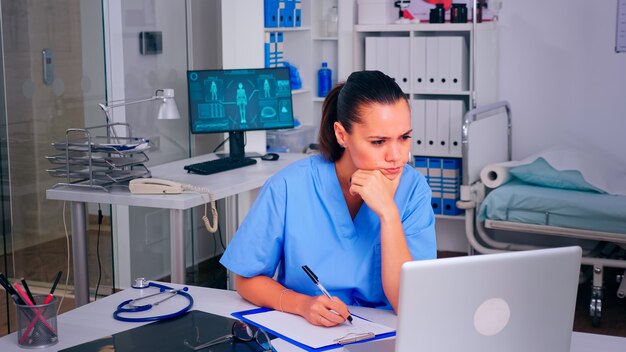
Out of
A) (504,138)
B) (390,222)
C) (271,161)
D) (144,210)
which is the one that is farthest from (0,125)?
(504,138)

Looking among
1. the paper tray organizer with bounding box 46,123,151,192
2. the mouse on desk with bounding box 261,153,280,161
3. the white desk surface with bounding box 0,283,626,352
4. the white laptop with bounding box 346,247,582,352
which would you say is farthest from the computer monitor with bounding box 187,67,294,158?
the white laptop with bounding box 346,247,582,352

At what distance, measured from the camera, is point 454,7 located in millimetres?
4797

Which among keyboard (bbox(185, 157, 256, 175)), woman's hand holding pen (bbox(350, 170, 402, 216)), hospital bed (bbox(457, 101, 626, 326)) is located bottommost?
hospital bed (bbox(457, 101, 626, 326))

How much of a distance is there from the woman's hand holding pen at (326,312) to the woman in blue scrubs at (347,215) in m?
0.11

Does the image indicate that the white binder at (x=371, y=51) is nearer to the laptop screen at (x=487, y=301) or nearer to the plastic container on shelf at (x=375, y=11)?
the plastic container on shelf at (x=375, y=11)

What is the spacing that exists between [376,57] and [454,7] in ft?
1.73

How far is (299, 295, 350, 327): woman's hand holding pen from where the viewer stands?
5.59 ft

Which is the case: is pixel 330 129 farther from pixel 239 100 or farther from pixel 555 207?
pixel 555 207

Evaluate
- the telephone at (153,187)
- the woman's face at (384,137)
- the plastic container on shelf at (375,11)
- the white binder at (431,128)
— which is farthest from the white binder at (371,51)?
the woman's face at (384,137)

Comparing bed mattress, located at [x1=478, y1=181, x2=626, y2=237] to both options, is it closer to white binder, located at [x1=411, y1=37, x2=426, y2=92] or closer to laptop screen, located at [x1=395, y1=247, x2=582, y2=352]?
white binder, located at [x1=411, y1=37, x2=426, y2=92]

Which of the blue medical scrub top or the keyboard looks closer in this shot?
the blue medical scrub top

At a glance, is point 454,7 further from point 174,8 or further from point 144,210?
point 144,210

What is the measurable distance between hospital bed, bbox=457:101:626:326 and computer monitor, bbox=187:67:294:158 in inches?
37.7

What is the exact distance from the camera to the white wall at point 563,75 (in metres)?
4.69
